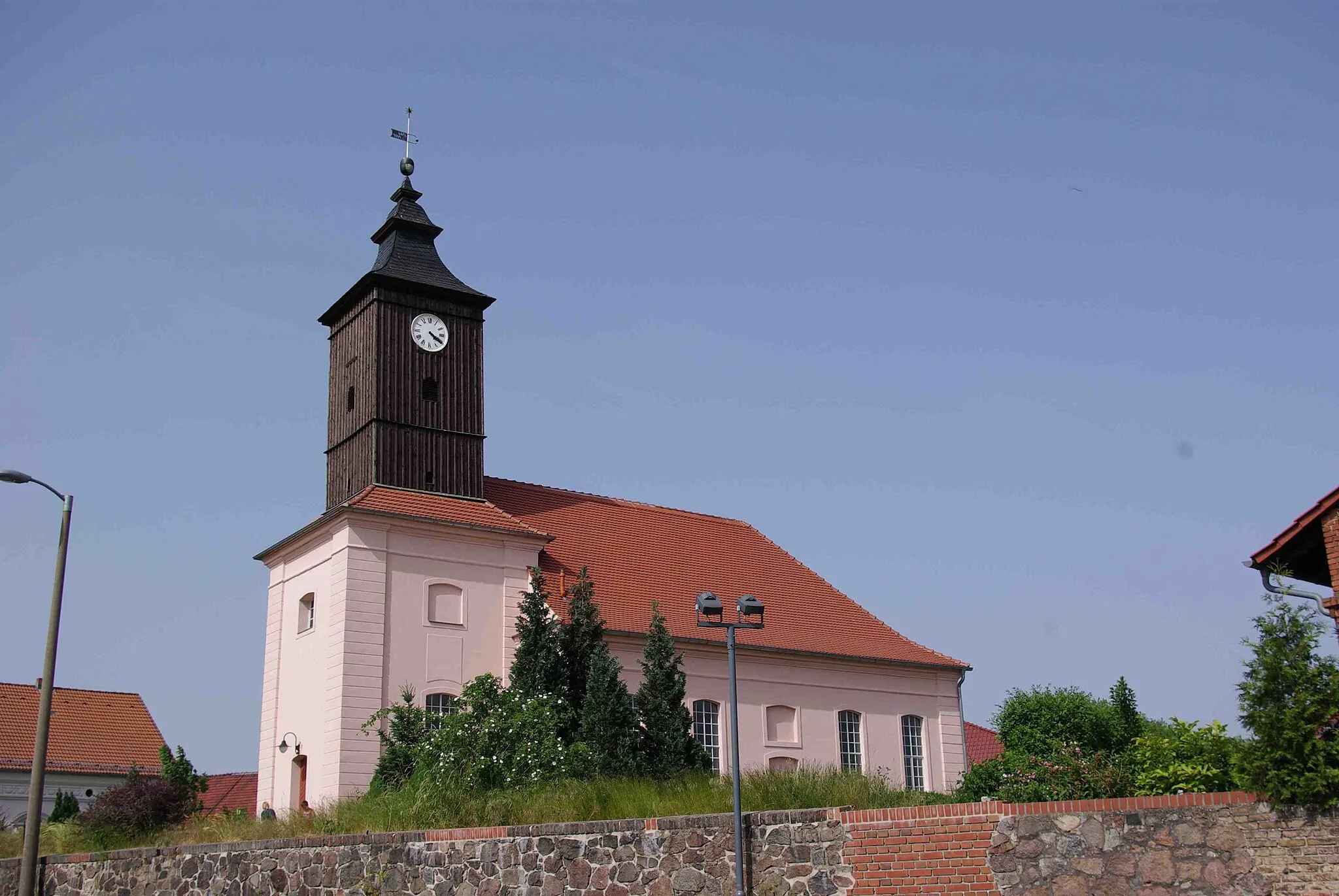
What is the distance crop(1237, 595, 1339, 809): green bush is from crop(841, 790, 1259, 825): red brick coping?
39cm

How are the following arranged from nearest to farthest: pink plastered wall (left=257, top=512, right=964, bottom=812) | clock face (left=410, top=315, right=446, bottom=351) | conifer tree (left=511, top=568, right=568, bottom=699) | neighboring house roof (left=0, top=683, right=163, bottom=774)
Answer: conifer tree (left=511, top=568, right=568, bottom=699) → pink plastered wall (left=257, top=512, right=964, bottom=812) → clock face (left=410, top=315, right=446, bottom=351) → neighboring house roof (left=0, top=683, right=163, bottom=774)

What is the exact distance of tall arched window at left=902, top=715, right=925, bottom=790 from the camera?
1446 inches

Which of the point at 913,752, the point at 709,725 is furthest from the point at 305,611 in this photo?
the point at 913,752

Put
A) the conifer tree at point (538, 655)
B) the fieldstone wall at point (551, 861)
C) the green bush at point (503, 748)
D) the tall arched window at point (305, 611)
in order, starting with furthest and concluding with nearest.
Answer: the tall arched window at point (305, 611), the conifer tree at point (538, 655), the green bush at point (503, 748), the fieldstone wall at point (551, 861)

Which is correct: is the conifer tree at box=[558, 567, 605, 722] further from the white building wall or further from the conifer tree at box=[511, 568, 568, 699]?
the white building wall

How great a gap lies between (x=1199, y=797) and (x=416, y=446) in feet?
75.7

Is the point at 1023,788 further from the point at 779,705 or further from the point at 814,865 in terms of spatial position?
the point at 779,705

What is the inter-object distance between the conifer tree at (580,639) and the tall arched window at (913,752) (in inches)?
460

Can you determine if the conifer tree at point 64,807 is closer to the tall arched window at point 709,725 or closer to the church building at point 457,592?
the church building at point 457,592

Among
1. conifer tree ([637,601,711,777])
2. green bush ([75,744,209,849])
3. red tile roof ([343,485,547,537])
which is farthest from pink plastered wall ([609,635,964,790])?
green bush ([75,744,209,849])

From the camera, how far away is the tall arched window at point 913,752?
36719mm

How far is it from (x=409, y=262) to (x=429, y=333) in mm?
2215

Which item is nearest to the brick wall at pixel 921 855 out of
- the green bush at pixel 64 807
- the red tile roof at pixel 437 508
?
the red tile roof at pixel 437 508

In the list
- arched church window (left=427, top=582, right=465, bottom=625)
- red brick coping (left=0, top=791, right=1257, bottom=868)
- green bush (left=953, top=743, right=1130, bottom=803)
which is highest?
arched church window (left=427, top=582, right=465, bottom=625)
